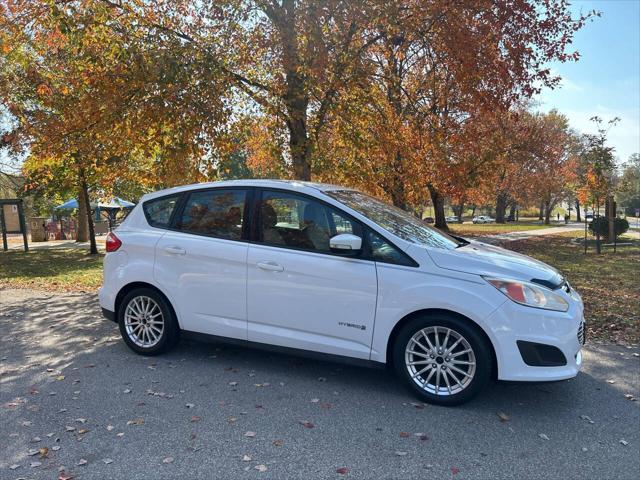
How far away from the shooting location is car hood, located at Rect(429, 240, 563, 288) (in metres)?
3.89

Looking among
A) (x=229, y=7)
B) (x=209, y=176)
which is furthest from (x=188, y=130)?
(x=229, y=7)

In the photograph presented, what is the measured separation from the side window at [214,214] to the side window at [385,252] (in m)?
1.30

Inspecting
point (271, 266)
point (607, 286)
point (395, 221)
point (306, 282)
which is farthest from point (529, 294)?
point (607, 286)

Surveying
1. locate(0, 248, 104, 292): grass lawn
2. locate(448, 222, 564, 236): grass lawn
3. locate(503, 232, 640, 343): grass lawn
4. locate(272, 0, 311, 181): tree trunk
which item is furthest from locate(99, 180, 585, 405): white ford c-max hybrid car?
locate(448, 222, 564, 236): grass lawn

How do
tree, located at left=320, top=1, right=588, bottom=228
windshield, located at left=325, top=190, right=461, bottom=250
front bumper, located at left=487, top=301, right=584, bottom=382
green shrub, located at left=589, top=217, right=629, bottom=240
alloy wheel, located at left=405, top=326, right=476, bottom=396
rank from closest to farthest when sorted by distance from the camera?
front bumper, located at left=487, top=301, right=584, bottom=382 → alloy wheel, located at left=405, top=326, right=476, bottom=396 → windshield, located at left=325, top=190, right=461, bottom=250 → tree, located at left=320, top=1, right=588, bottom=228 → green shrub, located at left=589, top=217, right=629, bottom=240

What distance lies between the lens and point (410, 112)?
1429 centimetres

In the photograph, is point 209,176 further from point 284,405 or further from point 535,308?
point 535,308

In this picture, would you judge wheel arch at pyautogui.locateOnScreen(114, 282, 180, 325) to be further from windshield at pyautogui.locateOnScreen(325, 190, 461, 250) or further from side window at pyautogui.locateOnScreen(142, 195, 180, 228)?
windshield at pyautogui.locateOnScreen(325, 190, 461, 250)

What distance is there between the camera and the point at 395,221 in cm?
460


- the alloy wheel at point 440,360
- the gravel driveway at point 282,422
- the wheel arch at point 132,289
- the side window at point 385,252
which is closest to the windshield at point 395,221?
the side window at point 385,252

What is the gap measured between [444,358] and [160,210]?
317 cm

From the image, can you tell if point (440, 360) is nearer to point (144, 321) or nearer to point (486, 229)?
point (144, 321)

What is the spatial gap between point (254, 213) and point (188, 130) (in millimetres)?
4931

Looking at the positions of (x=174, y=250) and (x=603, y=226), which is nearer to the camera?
(x=174, y=250)
